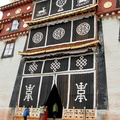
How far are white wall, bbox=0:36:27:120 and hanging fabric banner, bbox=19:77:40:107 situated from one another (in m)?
1.19

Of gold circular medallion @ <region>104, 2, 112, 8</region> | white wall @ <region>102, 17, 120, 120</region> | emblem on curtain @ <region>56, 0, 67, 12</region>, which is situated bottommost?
white wall @ <region>102, 17, 120, 120</region>

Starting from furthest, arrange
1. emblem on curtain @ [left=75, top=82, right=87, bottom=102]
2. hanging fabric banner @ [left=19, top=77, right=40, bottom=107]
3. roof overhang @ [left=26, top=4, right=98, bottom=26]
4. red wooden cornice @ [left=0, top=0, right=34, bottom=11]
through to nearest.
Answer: red wooden cornice @ [left=0, top=0, right=34, bottom=11]
roof overhang @ [left=26, top=4, right=98, bottom=26]
hanging fabric banner @ [left=19, top=77, right=40, bottom=107]
emblem on curtain @ [left=75, top=82, right=87, bottom=102]

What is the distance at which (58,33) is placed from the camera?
10938 millimetres

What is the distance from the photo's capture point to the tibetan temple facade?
330 inches

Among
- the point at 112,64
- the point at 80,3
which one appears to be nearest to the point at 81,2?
the point at 80,3

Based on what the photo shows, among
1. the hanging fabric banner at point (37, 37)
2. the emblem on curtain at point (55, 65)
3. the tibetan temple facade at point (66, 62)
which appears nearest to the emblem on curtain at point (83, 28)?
the tibetan temple facade at point (66, 62)

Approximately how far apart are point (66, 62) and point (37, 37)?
3.29 metres

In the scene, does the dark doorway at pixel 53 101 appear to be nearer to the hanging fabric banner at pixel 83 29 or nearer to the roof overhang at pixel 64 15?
the hanging fabric banner at pixel 83 29

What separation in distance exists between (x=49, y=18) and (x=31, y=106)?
5.98 m

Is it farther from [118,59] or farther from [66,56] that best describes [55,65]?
[118,59]

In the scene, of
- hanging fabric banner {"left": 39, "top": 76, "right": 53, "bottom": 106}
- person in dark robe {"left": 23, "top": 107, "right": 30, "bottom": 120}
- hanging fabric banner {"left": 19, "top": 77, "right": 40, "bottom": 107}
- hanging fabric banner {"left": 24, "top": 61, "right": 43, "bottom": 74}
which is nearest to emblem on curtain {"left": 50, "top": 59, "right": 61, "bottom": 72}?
hanging fabric banner {"left": 39, "top": 76, "right": 53, "bottom": 106}

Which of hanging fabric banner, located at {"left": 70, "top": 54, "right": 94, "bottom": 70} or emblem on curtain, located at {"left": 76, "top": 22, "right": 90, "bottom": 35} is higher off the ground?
emblem on curtain, located at {"left": 76, "top": 22, "right": 90, "bottom": 35}

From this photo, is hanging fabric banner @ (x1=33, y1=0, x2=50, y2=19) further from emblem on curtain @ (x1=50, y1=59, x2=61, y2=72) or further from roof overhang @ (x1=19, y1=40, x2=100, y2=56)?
emblem on curtain @ (x1=50, y1=59, x2=61, y2=72)

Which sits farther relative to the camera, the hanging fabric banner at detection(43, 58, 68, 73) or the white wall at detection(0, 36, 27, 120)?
the white wall at detection(0, 36, 27, 120)
